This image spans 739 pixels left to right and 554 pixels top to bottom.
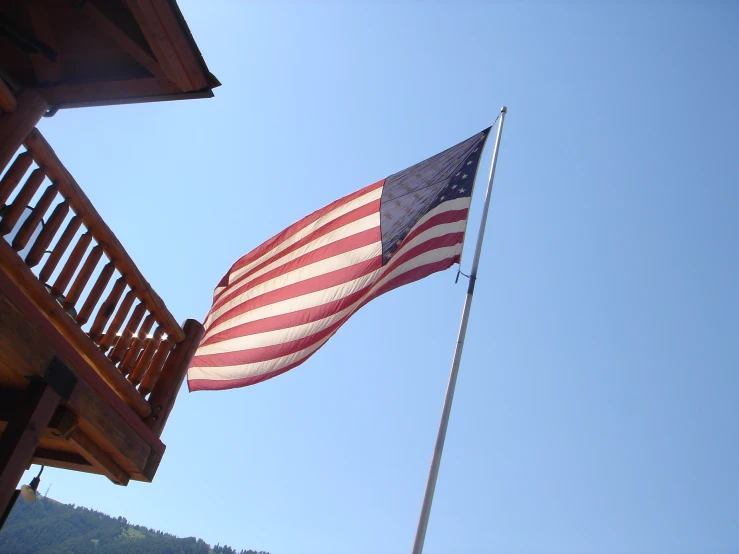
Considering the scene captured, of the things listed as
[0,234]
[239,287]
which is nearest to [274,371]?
[239,287]

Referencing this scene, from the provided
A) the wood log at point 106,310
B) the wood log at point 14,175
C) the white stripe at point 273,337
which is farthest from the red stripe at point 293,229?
the wood log at point 14,175

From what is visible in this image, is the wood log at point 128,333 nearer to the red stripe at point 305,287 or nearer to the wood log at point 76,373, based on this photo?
the wood log at point 76,373

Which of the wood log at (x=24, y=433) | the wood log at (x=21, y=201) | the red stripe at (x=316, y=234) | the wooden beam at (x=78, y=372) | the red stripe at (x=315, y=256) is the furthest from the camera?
the red stripe at (x=316, y=234)

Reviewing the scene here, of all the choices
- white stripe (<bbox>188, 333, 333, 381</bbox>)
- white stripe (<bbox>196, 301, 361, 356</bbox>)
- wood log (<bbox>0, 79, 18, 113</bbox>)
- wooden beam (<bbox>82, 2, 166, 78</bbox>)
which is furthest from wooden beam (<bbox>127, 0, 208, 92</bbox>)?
white stripe (<bbox>188, 333, 333, 381</bbox>)

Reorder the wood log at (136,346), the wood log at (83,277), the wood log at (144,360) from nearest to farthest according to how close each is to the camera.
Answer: the wood log at (83,277) → the wood log at (136,346) → the wood log at (144,360)

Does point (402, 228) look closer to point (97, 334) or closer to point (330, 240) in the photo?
point (330, 240)

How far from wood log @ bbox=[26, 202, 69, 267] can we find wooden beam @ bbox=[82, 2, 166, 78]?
4.48ft

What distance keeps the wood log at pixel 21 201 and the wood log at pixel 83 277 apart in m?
0.70

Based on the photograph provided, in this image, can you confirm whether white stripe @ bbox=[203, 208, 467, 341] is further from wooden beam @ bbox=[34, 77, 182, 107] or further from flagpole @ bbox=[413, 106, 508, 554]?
wooden beam @ bbox=[34, 77, 182, 107]

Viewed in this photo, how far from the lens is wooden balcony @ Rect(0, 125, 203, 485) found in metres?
4.42

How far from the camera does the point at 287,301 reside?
766 cm

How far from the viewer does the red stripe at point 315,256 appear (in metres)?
7.47

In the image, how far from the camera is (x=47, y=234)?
15.5 feet

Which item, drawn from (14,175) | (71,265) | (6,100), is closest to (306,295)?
(71,265)
